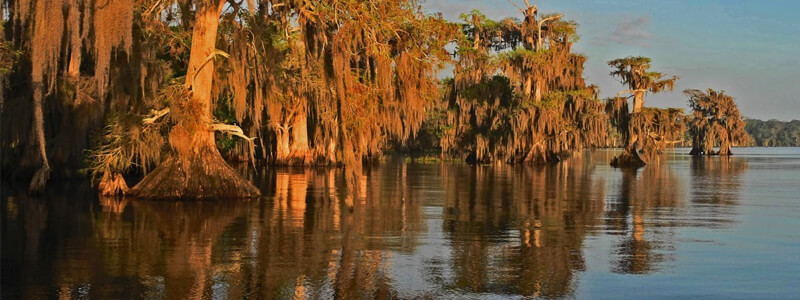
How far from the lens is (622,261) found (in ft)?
39.0

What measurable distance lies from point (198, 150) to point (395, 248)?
10.3 metres

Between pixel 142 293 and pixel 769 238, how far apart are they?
1156 cm

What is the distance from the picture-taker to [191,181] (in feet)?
71.5

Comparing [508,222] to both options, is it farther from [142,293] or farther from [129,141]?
[129,141]

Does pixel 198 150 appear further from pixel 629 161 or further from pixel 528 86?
pixel 629 161

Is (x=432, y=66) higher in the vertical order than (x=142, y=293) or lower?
higher

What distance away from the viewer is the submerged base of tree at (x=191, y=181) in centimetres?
2161

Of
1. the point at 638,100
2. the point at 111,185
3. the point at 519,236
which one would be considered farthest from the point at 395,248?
the point at 638,100

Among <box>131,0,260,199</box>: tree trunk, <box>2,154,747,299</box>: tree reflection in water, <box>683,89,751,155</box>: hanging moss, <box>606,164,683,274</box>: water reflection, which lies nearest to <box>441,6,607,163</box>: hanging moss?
<box>606,164,683,274</box>: water reflection

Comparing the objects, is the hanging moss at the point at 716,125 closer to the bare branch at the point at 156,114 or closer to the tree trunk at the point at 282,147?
the tree trunk at the point at 282,147

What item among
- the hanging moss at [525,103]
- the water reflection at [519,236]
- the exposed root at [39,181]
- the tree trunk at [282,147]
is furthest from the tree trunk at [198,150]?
the hanging moss at [525,103]

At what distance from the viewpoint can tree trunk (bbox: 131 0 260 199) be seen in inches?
851

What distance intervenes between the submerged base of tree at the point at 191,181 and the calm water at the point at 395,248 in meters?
0.87

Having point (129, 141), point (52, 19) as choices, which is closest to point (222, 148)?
point (129, 141)
